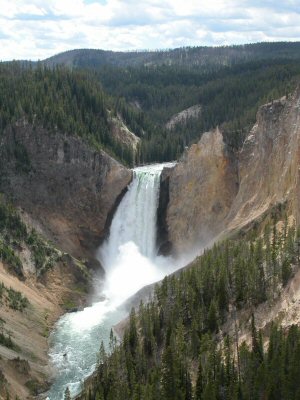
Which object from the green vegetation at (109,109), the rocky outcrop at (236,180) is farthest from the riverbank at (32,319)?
the green vegetation at (109,109)

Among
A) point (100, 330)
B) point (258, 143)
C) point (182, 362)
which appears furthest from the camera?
point (258, 143)

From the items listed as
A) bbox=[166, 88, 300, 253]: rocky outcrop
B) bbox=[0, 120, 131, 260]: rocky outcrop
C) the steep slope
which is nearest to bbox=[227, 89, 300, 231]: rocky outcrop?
bbox=[166, 88, 300, 253]: rocky outcrop

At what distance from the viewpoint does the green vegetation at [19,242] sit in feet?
253

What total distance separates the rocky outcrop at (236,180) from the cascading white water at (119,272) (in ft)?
13.6

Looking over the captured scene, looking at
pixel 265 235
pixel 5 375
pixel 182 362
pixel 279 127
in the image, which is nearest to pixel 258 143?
pixel 279 127

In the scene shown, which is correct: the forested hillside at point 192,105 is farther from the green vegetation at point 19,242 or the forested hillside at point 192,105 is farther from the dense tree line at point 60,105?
the green vegetation at point 19,242

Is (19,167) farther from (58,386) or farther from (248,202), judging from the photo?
(58,386)

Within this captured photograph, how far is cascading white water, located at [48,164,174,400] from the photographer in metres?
62.8

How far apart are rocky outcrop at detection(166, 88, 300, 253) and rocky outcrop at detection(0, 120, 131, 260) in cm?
1024

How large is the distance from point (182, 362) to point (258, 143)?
34143 mm

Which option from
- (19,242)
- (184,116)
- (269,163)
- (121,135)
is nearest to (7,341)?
(19,242)

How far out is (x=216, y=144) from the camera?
80375 millimetres

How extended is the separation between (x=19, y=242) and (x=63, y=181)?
1355cm

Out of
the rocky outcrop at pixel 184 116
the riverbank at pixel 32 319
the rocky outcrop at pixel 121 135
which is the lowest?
the riverbank at pixel 32 319
